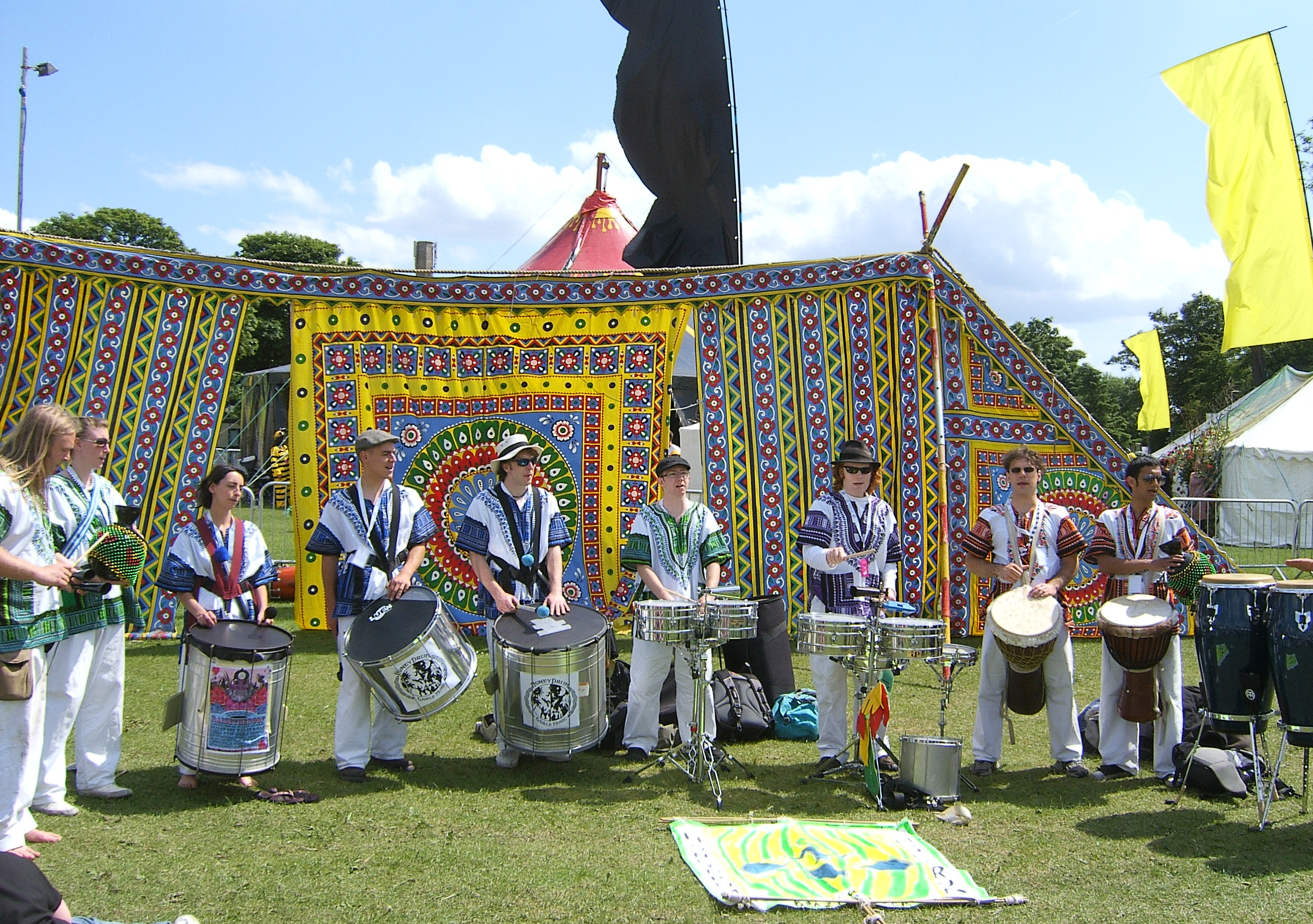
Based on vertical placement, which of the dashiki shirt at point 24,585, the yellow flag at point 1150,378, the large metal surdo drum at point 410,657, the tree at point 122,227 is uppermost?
the tree at point 122,227

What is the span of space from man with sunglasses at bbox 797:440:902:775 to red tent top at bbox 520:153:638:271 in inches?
458

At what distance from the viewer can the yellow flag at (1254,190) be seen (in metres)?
6.24

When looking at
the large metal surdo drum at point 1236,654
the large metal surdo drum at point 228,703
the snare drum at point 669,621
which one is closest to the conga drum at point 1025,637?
the large metal surdo drum at point 1236,654

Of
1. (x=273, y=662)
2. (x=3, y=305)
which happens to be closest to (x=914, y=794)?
(x=273, y=662)

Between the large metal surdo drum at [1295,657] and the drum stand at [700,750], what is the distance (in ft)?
7.74

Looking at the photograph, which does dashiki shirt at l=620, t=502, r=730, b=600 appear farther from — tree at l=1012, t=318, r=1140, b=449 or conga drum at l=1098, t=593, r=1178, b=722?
tree at l=1012, t=318, r=1140, b=449

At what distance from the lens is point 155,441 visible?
8.12 meters

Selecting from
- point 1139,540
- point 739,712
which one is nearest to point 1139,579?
point 1139,540

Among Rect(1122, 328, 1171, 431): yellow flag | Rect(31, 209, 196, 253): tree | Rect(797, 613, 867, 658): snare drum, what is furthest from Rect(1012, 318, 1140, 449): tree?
Rect(797, 613, 867, 658): snare drum

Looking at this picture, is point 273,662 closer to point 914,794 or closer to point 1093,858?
point 914,794

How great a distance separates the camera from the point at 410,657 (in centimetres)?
477

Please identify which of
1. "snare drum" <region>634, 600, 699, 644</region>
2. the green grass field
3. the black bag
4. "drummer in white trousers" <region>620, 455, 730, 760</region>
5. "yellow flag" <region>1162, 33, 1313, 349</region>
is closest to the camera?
the green grass field

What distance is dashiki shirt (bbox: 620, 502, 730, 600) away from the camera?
564cm

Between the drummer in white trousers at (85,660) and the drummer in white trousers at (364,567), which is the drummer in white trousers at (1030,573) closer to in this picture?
the drummer in white trousers at (364,567)
